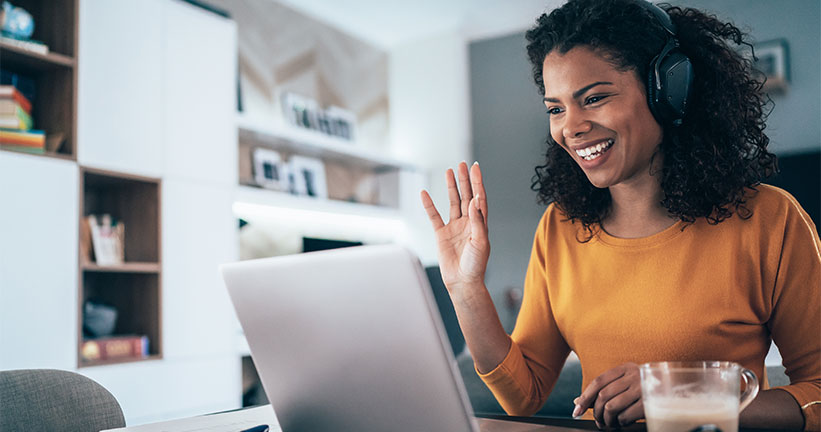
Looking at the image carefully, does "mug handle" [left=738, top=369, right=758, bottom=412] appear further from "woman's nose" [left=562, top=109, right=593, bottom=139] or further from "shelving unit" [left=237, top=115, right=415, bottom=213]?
"shelving unit" [left=237, top=115, right=415, bottom=213]

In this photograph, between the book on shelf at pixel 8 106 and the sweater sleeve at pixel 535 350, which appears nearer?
the sweater sleeve at pixel 535 350

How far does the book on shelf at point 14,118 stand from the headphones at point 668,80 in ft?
7.01

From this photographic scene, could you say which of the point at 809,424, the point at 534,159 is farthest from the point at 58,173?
the point at 534,159

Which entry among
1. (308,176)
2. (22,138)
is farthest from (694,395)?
(308,176)

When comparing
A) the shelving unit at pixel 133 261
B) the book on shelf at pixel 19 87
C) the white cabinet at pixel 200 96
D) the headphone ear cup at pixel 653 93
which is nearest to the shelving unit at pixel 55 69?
the book on shelf at pixel 19 87

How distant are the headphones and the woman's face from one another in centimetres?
2

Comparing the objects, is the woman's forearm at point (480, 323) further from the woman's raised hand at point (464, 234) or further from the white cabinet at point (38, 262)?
the white cabinet at point (38, 262)

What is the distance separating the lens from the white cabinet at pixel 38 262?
7.33 ft

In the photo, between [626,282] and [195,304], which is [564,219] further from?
[195,304]

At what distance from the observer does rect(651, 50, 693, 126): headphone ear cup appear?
1.06 meters

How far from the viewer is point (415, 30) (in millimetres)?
4844

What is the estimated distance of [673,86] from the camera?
3.47 ft

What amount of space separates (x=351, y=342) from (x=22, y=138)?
2.12 m

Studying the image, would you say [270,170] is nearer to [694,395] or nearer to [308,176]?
[308,176]
